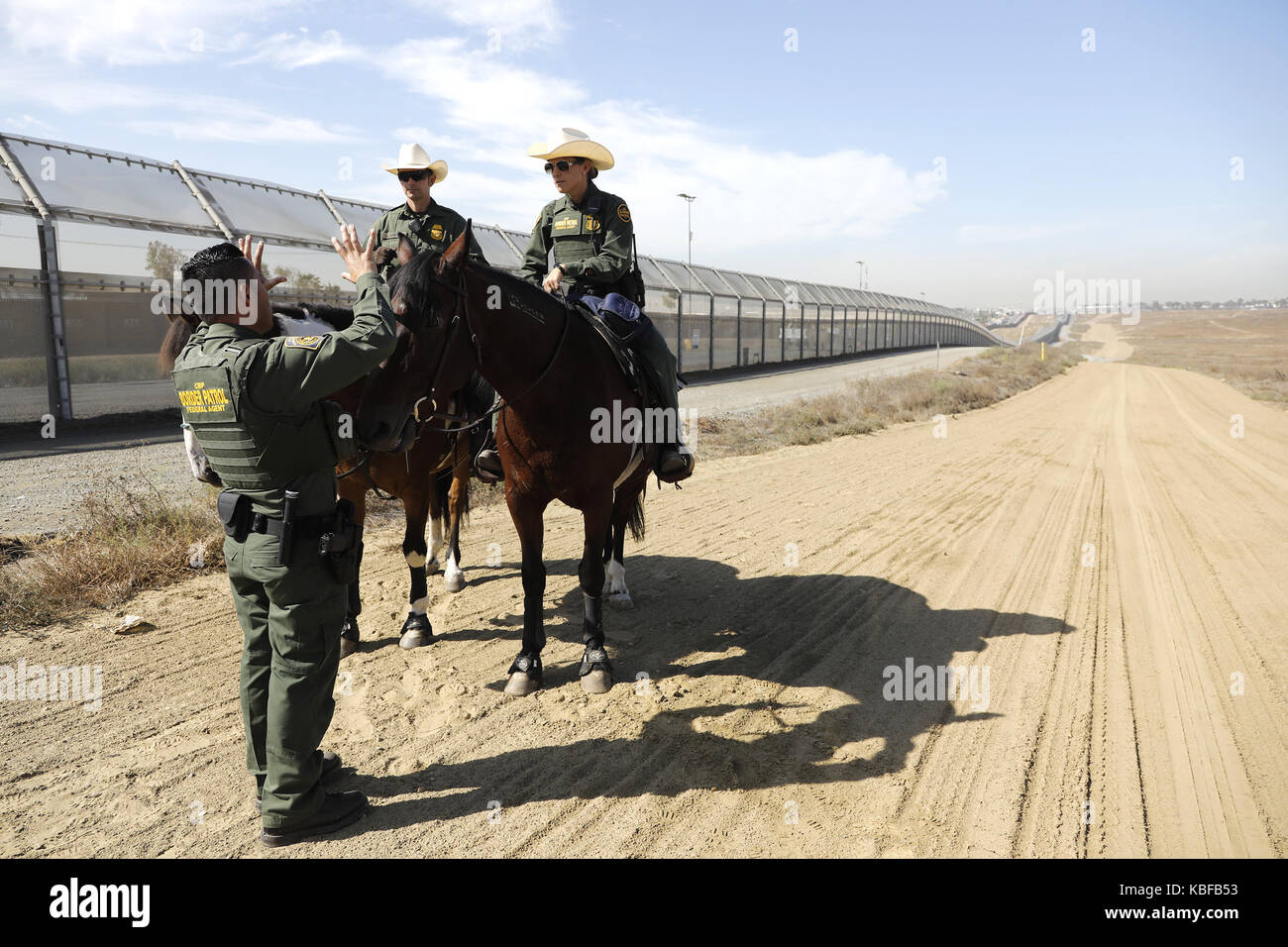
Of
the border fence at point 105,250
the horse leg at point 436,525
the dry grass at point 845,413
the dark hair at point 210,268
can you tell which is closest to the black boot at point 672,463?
the horse leg at point 436,525

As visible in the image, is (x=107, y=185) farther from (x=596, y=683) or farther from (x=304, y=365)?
(x=596, y=683)

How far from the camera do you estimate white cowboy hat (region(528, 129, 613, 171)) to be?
15.3ft

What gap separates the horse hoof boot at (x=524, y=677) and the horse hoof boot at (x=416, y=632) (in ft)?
2.93

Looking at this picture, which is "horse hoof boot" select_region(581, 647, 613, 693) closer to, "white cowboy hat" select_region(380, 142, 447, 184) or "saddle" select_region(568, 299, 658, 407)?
"saddle" select_region(568, 299, 658, 407)

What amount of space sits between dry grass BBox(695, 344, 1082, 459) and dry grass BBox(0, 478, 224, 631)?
8.03 metres

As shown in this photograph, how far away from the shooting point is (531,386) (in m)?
3.99

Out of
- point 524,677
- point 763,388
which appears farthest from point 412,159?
point 763,388

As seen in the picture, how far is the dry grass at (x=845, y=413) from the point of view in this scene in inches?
565

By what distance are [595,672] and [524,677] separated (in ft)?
1.44

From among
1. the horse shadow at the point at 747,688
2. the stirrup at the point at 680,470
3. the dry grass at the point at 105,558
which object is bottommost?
the horse shadow at the point at 747,688

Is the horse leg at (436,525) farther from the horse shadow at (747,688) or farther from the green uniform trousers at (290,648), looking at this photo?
the green uniform trousers at (290,648)

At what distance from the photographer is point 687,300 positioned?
26016 millimetres

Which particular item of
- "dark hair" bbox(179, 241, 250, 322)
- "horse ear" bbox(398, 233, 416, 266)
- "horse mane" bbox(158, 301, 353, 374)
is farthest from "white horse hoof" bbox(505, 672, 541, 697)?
"dark hair" bbox(179, 241, 250, 322)
